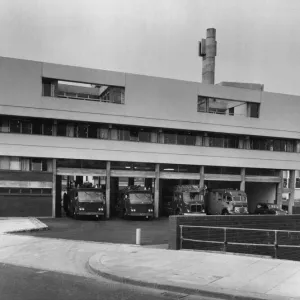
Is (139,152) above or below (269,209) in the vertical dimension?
above

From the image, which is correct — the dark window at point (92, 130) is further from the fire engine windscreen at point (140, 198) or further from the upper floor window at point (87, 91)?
the fire engine windscreen at point (140, 198)

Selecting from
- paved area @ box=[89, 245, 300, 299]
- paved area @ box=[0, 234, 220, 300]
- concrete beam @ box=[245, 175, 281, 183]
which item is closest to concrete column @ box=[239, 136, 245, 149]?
concrete beam @ box=[245, 175, 281, 183]

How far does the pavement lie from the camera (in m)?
9.63

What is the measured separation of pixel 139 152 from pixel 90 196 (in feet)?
27.1

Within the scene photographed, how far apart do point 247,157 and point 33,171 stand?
23892 millimetres

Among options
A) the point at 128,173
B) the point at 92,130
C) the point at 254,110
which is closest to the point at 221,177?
the point at 254,110

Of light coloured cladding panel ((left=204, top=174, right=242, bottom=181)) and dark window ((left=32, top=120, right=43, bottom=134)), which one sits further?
light coloured cladding panel ((left=204, top=174, right=242, bottom=181))

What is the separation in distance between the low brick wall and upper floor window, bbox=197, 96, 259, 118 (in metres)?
21.8

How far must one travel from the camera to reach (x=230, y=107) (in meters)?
49.9

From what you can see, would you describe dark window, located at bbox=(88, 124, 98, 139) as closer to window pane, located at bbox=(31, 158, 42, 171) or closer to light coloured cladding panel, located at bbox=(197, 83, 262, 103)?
window pane, located at bbox=(31, 158, 42, 171)

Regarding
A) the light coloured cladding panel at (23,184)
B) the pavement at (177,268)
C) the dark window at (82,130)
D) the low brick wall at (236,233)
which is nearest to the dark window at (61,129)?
the dark window at (82,130)

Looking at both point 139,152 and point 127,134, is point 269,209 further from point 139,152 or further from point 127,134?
point 127,134

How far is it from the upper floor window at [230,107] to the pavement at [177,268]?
27.4 metres

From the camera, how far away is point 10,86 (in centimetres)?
3466
